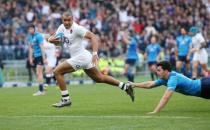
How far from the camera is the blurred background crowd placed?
3538cm

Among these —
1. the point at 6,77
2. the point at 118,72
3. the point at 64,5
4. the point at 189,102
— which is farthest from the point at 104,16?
the point at 189,102

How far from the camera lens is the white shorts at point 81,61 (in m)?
16.9

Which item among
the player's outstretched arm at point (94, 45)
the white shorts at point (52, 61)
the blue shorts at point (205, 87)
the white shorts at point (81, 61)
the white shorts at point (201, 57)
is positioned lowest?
the white shorts at point (52, 61)

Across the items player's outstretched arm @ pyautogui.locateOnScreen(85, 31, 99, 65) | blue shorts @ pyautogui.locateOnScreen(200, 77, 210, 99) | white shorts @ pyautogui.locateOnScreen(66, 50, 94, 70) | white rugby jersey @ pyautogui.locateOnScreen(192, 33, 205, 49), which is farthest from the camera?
white rugby jersey @ pyautogui.locateOnScreen(192, 33, 205, 49)

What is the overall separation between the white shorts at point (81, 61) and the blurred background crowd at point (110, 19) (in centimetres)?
1629

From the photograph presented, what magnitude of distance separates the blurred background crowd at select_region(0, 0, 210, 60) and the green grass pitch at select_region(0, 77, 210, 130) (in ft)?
46.9

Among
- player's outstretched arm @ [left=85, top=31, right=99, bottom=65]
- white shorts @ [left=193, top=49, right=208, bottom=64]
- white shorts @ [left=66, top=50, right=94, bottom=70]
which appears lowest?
white shorts @ [left=193, top=49, right=208, bottom=64]

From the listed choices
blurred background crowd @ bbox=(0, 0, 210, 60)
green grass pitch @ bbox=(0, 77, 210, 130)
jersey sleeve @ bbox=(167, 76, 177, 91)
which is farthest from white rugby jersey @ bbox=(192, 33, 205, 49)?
jersey sleeve @ bbox=(167, 76, 177, 91)

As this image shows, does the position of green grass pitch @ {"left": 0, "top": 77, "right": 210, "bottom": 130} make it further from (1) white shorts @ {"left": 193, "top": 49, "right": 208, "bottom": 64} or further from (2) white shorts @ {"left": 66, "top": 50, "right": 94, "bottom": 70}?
(1) white shorts @ {"left": 193, "top": 49, "right": 208, "bottom": 64}

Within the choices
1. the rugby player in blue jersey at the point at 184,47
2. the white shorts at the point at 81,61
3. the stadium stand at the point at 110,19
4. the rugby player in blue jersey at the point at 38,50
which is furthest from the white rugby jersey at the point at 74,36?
the stadium stand at the point at 110,19

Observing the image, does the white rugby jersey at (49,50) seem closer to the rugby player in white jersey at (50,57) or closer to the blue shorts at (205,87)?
the rugby player in white jersey at (50,57)

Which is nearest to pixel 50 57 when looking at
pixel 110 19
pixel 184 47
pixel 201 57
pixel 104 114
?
pixel 184 47

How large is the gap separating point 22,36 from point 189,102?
17.7 meters

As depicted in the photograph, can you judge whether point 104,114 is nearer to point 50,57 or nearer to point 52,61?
point 52,61
